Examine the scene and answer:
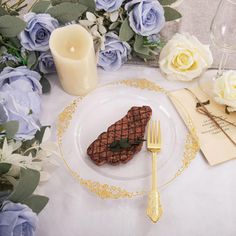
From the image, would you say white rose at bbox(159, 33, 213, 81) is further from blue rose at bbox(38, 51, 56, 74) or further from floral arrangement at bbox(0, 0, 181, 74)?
blue rose at bbox(38, 51, 56, 74)

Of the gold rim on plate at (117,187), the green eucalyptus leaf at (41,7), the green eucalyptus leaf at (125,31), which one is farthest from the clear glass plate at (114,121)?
the green eucalyptus leaf at (41,7)

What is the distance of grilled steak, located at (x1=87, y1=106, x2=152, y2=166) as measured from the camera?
71cm

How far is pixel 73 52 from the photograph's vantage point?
0.77 meters

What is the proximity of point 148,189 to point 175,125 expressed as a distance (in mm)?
160

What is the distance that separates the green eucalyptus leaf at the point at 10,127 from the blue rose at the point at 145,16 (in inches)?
13.9

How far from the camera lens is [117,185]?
0.69 meters

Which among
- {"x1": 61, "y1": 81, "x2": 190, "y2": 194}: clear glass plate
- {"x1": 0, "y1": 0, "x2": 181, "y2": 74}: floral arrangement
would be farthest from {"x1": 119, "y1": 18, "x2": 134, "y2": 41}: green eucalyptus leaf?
{"x1": 61, "y1": 81, "x2": 190, "y2": 194}: clear glass plate

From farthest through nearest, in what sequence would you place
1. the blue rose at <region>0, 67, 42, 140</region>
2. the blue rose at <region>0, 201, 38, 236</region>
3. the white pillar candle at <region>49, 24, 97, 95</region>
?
the white pillar candle at <region>49, 24, 97, 95</region> → the blue rose at <region>0, 67, 42, 140</region> → the blue rose at <region>0, 201, 38, 236</region>

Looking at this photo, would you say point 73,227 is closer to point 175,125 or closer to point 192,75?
point 175,125

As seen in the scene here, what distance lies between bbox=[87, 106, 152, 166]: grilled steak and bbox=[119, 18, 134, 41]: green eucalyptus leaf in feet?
0.54

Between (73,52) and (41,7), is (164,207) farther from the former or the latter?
(41,7)

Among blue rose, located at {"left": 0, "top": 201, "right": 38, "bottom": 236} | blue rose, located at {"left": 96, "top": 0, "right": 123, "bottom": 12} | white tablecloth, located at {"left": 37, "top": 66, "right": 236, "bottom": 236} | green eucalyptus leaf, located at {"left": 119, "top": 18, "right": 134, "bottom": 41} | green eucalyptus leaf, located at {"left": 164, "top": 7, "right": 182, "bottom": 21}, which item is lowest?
white tablecloth, located at {"left": 37, "top": 66, "right": 236, "bottom": 236}

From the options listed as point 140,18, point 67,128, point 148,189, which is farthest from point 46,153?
point 140,18

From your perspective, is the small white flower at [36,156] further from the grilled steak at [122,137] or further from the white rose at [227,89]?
the white rose at [227,89]
